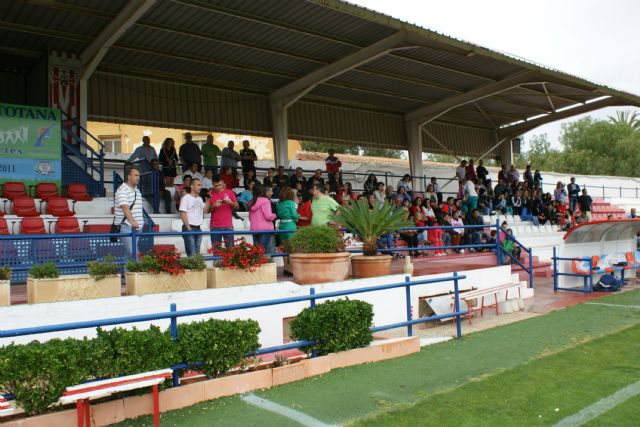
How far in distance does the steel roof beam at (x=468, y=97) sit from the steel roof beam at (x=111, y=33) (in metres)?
12.9

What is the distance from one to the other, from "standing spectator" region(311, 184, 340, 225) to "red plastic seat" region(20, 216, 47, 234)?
194 inches

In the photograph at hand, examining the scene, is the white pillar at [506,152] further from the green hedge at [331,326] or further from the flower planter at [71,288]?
the flower planter at [71,288]

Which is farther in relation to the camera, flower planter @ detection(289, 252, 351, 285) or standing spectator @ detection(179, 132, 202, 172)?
standing spectator @ detection(179, 132, 202, 172)

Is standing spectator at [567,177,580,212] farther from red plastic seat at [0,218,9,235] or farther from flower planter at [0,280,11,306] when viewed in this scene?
flower planter at [0,280,11,306]

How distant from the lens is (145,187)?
1427cm

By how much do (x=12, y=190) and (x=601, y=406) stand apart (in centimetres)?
1168

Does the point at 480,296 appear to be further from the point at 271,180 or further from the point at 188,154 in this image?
the point at 188,154

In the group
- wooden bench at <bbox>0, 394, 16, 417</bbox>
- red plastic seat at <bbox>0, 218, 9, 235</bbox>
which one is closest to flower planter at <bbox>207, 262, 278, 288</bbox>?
wooden bench at <bbox>0, 394, 16, 417</bbox>

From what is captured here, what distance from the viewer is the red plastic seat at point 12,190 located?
40.6 feet

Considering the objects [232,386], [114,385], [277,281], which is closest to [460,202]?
[277,281]

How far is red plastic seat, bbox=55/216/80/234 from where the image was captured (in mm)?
11039

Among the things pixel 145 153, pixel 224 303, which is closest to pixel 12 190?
pixel 145 153

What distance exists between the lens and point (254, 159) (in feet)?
57.5

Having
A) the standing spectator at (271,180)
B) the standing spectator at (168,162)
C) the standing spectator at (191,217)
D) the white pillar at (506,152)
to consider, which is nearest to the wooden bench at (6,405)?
the standing spectator at (191,217)
